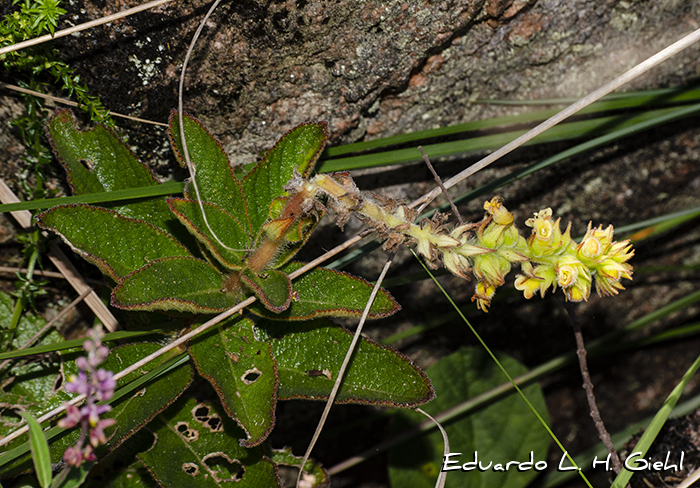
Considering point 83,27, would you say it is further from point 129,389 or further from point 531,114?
point 531,114

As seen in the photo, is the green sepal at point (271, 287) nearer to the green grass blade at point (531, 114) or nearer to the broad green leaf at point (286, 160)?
the broad green leaf at point (286, 160)

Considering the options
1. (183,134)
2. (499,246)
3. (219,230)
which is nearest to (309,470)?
(219,230)

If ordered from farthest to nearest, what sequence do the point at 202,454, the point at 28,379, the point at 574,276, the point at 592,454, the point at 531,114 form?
the point at 592,454 < the point at 531,114 < the point at 28,379 < the point at 202,454 < the point at 574,276

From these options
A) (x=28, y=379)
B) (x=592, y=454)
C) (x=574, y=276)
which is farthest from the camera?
(x=592, y=454)

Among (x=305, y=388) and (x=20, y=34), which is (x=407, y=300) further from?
(x=20, y=34)

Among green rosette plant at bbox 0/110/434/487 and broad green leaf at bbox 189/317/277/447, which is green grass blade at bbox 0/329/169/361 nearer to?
green rosette plant at bbox 0/110/434/487

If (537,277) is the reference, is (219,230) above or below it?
above

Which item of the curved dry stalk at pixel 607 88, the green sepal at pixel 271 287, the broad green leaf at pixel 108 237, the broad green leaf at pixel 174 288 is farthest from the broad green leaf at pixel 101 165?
the curved dry stalk at pixel 607 88

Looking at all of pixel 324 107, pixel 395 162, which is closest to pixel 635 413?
pixel 395 162
